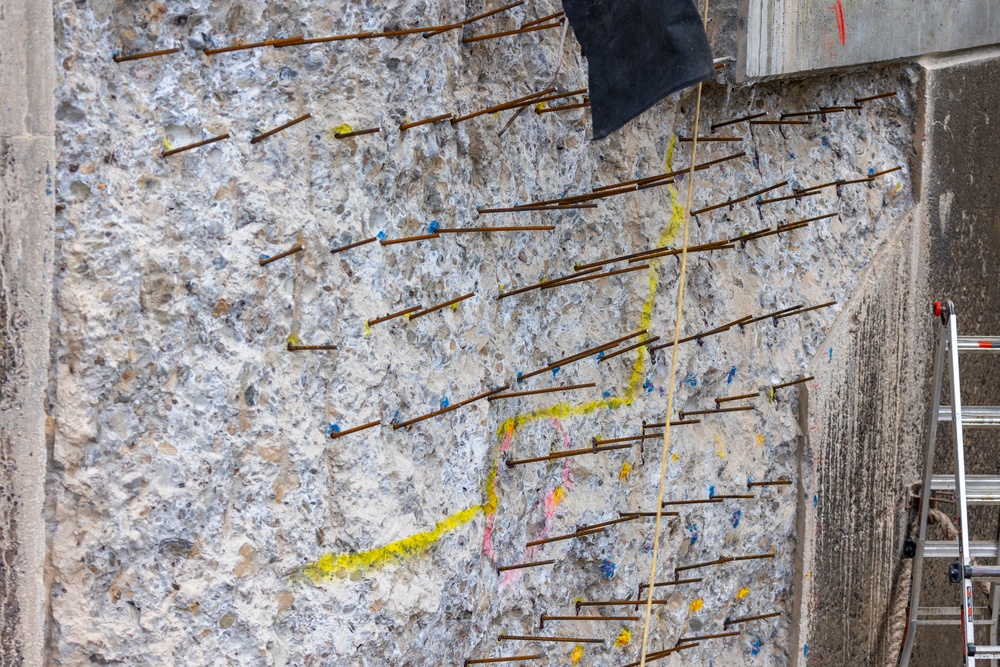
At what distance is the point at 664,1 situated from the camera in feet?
7.68

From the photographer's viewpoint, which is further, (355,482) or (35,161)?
(355,482)

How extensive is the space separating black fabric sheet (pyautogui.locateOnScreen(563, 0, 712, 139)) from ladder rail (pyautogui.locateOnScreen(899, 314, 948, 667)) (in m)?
1.60

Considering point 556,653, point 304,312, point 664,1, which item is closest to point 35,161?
point 304,312

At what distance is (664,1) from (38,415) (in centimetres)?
165

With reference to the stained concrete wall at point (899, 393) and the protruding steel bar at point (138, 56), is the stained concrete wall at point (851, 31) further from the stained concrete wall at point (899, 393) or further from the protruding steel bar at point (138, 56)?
the protruding steel bar at point (138, 56)

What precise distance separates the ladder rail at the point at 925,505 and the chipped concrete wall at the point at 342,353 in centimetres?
73

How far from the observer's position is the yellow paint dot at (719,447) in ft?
11.1

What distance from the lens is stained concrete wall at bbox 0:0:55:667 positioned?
1921mm

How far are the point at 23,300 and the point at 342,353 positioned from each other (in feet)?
2.33

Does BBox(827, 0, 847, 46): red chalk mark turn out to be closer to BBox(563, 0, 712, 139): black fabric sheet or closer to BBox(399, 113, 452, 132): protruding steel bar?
BBox(563, 0, 712, 139): black fabric sheet

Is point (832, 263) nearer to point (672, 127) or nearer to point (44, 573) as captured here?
point (672, 127)

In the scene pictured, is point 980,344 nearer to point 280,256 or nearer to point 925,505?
point 925,505

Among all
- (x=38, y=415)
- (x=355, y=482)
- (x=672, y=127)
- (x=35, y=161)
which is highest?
(x=672, y=127)

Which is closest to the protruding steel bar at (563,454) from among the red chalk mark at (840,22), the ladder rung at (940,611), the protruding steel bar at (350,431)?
the protruding steel bar at (350,431)
